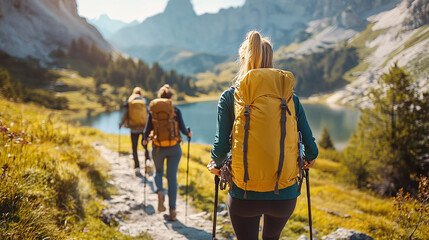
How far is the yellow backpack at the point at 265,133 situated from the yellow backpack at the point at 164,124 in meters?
3.30

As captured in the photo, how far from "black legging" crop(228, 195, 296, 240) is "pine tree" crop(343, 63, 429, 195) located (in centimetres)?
1999

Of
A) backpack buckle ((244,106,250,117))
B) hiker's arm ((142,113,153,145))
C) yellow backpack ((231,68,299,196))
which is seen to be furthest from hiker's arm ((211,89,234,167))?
hiker's arm ((142,113,153,145))

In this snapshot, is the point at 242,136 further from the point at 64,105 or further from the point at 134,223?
the point at 64,105

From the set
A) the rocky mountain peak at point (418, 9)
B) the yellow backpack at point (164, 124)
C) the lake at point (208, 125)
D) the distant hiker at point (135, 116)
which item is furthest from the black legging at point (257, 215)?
the lake at point (208, 125)

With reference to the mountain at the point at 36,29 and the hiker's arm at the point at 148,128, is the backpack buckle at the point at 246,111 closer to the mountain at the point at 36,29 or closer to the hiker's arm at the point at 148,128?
the hiker's arm at the point at 148,128

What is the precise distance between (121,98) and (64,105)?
24.7 meters

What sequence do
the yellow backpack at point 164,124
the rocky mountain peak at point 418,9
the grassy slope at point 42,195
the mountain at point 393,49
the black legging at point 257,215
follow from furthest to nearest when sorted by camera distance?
1. the mountain at point 393,49
2. the rocky mountain peak at point 418,9
3. the yellow backpack at point 164,124
4. the grassy slope at point 42,195
5. the black legging at point 257,215

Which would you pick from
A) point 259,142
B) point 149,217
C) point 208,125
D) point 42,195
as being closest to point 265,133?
point 259,142

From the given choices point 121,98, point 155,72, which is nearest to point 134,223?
point 121,98

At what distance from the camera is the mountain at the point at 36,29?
341 ft

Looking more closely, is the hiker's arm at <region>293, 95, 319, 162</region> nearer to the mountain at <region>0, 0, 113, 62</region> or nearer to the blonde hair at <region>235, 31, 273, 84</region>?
the blonde hair at <region>235, 31, 273, 84</region>

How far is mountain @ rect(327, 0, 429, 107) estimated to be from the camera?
12.6 meters

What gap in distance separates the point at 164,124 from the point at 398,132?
64.8 ft

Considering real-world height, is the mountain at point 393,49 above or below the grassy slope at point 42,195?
above
